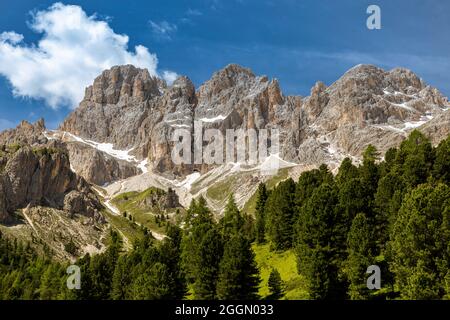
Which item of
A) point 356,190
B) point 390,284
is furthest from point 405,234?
point 356,190

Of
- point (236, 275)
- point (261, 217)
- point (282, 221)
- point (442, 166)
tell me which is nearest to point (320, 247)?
point (236, 275)

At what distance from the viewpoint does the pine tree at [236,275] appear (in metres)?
74.1

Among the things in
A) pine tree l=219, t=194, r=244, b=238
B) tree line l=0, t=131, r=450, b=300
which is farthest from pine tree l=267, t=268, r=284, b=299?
pine tree l=219, t=194, r=244, b=238

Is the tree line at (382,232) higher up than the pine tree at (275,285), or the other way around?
the tree line at (382,232)

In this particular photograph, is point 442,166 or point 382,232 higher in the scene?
point 442,166

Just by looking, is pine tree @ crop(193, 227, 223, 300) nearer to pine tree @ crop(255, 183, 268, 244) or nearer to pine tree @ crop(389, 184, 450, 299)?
pine tree @ crop(389, 184, 450, 299)

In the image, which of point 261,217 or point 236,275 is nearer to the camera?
point 236,275

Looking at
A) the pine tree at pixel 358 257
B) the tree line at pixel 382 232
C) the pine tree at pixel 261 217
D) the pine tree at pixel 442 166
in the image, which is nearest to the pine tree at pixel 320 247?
the tree line at pixel 382 232

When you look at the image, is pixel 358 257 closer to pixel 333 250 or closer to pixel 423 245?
pixel 333 250

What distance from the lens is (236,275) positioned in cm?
7425

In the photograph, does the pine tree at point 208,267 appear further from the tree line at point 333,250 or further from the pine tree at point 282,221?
the pine tree at point 282,221
